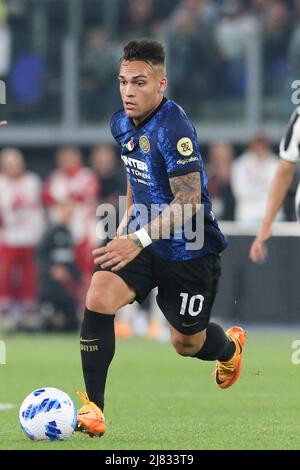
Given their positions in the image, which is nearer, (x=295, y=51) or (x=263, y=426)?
(x=263, y=426)

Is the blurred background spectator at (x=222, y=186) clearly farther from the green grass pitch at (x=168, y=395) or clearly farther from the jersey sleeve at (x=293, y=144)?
the jersey sleeve at (x=293, y=144)

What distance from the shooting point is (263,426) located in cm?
814

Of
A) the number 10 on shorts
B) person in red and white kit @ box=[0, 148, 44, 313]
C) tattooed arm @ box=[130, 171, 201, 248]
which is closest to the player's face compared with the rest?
tattooed arm @ box=[130, 171, 201, 248]

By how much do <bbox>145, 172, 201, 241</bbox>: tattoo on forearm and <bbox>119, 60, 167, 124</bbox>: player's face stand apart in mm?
477

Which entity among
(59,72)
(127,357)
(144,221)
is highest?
(59,72)

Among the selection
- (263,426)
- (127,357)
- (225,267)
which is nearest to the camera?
(263,426)

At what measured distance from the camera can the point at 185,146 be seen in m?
7.54

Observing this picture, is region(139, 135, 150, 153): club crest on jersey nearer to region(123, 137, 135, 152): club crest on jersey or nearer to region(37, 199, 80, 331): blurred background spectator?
region(123, 137, 135, 152): club crest on jersey

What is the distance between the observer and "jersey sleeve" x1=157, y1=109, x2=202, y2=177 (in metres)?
7.54

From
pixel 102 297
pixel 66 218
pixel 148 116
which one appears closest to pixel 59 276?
pixel 66 218

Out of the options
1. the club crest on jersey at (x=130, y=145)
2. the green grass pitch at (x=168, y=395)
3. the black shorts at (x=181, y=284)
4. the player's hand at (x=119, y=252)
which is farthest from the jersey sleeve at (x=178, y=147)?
the green grass pitch at (x=168, y=395)

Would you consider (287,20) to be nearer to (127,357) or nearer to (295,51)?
(295,51)

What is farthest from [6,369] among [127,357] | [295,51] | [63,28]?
[63,28]

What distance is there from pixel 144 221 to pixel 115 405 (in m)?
2.03
